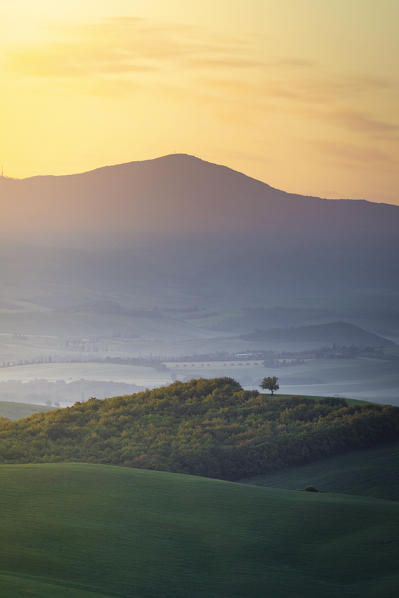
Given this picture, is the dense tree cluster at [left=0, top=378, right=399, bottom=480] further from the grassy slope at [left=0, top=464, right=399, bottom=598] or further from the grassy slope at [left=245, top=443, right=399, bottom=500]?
the grassy slope at [left=0, top=464, right=399, bottom=598]

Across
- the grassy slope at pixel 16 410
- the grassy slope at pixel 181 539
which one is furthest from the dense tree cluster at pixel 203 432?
the grassy slope at pixel 16 410

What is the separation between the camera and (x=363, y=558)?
17328 mm

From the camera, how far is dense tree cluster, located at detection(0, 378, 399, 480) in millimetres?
33844

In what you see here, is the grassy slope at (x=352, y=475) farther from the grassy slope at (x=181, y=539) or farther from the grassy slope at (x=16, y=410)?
the grassy slope at (x=16, y=410)

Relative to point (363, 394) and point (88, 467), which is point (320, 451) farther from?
point (363, 394)

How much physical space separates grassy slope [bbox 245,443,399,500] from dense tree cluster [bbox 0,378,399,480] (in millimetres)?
781

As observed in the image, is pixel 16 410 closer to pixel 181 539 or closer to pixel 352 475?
pixel 352 475

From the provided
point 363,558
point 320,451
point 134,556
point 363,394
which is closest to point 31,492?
point 134,556

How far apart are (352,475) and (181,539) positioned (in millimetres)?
13035

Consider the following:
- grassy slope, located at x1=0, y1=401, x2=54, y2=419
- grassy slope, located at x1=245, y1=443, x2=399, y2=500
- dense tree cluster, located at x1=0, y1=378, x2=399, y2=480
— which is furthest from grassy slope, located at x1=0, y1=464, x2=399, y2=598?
grassy slope, located at x1=0, y1=401, x2=54, y2=419

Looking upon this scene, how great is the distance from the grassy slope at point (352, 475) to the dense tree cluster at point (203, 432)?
78 cm

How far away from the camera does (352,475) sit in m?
29.9

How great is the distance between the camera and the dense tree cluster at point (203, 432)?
111 feet

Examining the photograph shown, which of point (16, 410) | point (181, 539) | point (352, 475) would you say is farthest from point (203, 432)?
point (16, 410)
